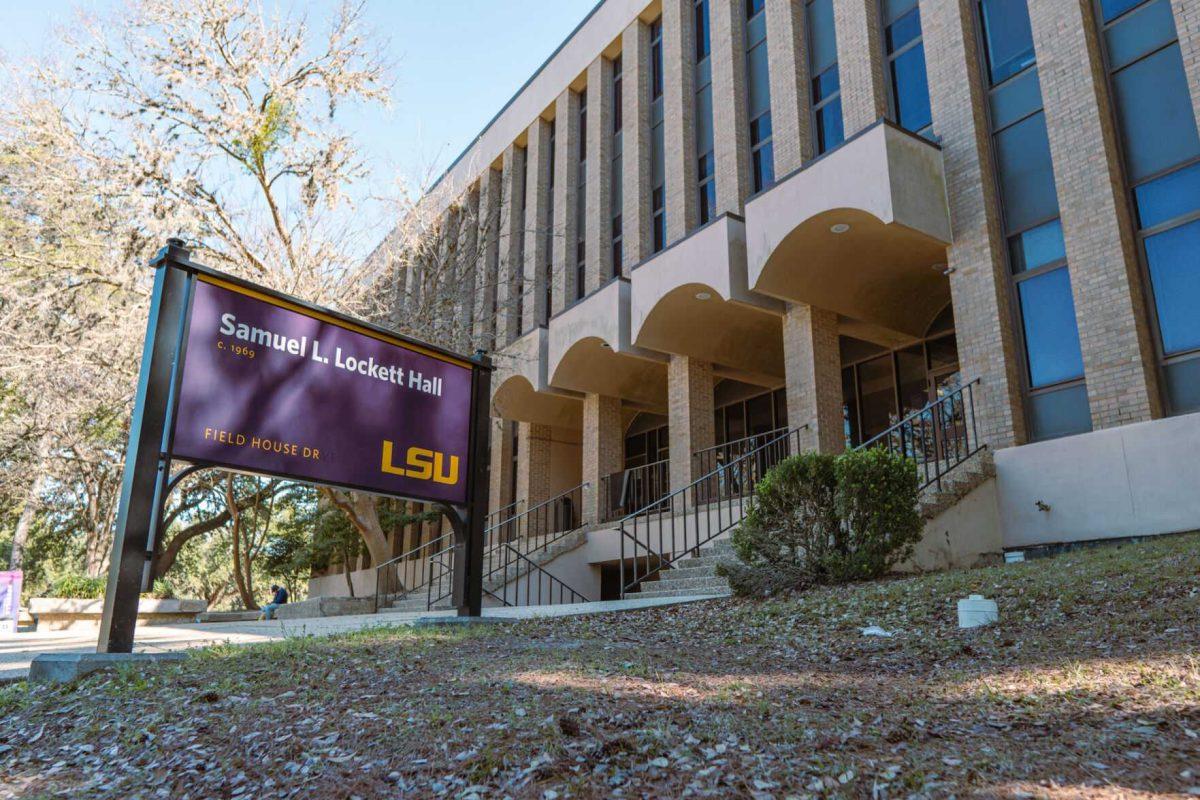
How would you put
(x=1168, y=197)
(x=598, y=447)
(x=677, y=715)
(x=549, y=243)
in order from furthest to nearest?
(x=549, y=243) < (x=598, y=447) < (x=1168, y=197) < (x=677, y=715)

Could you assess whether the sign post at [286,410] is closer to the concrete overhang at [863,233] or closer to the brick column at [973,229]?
the concrete overhang at [863,233]

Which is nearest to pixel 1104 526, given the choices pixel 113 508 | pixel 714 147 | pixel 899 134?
pixel 899 134

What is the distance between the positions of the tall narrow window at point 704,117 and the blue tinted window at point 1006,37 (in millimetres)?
6270

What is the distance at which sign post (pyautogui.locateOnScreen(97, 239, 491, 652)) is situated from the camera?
6.07 m

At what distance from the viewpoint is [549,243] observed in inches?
964

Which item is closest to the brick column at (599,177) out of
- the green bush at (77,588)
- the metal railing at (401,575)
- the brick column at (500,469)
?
the brick column at (500,469)

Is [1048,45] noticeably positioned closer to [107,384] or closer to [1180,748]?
[1180,748]

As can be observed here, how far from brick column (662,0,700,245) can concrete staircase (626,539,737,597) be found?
8150 mm

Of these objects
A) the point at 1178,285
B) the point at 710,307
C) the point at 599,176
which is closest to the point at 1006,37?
the point at 1178,285

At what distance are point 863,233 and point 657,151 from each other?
8889 millimetres

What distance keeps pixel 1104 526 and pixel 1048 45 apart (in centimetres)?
686

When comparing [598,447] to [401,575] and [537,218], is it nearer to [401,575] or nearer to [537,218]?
[537,218]

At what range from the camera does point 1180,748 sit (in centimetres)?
330

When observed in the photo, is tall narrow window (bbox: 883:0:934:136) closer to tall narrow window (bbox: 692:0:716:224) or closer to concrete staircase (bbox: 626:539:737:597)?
tall narrow window (bbox: 692:0:716:224)
